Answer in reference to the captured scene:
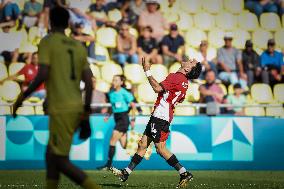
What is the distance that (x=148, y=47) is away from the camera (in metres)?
20.9

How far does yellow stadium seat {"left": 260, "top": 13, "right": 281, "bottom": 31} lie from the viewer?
74.3 feet

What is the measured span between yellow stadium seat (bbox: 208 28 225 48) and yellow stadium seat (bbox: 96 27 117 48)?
3151mm

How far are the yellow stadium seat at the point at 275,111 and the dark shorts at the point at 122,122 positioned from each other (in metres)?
4.13

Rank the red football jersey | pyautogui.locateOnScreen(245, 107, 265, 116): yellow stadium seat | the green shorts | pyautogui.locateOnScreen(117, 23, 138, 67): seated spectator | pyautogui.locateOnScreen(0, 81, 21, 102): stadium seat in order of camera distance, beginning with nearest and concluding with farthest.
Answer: the green shorts, the red football jersey, pyautogui.locateOnScreen(0, 81, 21, 102): stadium seat, pyautogui.locateOnScreen(245, 107, 265, 116): yellow stadium seat, pyautogui.locateOnScreen(117, 23, 138, 67): seated spectator

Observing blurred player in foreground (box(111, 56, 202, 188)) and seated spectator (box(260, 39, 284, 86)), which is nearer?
blurred player in foreground (box(111, 56, 202, 188))

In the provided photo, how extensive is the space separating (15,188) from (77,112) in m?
4.65

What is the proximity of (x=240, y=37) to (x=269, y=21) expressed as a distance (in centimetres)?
122

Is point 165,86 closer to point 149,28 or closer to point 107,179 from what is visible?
point 107,179

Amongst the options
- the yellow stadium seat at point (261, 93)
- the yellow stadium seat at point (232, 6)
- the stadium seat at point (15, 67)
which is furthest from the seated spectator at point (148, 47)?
the stadium seat at point (15, 67)

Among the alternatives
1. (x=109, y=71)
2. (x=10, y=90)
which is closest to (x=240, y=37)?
(x=109, y=71)

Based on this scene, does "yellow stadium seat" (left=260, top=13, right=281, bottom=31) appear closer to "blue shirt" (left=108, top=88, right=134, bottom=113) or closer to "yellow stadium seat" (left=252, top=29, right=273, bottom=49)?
"yellow stadium seat" (left=252, top=29, right=273, bottom=49)

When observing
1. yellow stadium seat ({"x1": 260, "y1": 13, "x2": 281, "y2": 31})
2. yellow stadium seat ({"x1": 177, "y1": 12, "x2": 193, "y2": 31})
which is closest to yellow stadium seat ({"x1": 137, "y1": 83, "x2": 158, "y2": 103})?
yellow stadium seat ({"x1": 177, "y1": 12, "x2": 193, "y2": 31})

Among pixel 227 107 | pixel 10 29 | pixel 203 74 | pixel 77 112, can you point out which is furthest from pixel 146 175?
pixel 77 112

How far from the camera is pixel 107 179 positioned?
14461 millimetres
